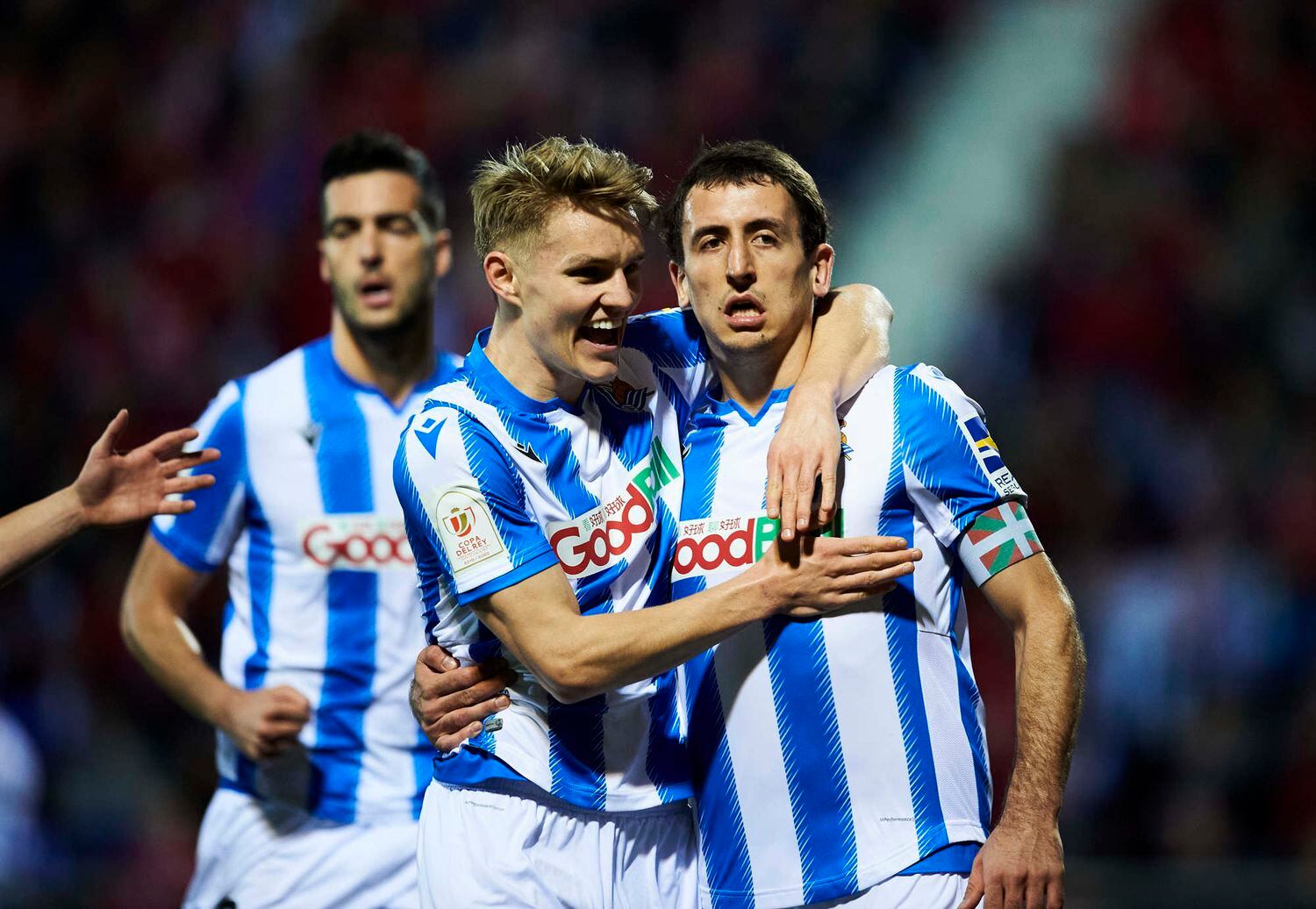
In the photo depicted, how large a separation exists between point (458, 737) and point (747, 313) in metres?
1.02

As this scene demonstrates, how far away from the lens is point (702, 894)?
2.97 m

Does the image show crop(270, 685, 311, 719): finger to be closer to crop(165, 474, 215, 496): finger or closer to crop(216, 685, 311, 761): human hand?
crop(216, 685, 311, 761): human hand

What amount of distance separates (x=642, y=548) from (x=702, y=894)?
0.69 meters

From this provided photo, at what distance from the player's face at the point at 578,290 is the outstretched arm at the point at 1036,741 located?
2.90ft

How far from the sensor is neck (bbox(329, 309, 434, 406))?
13.2 feet

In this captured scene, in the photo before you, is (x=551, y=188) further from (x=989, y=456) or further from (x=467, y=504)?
(x=989, y=456)

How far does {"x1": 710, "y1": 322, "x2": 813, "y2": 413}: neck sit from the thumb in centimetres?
100

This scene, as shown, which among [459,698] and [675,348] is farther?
[675,348]

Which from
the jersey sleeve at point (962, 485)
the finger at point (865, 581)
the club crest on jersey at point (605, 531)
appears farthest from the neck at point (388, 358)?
the finger at point (865, 581)

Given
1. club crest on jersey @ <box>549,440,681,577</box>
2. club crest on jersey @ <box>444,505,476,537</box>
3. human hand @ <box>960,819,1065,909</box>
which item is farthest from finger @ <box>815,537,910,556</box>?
club crest on jersey @ <box>444,505,476,537</box>

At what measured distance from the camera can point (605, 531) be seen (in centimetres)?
297

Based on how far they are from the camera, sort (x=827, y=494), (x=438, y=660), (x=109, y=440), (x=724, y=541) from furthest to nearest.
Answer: (x=109, y=440), (x=438, y=660), (x=724, y=541), (x=827, y=494)

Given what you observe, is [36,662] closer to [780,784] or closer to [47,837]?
[47,837]

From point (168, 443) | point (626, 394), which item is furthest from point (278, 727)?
point (626, 394)
